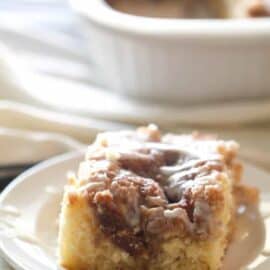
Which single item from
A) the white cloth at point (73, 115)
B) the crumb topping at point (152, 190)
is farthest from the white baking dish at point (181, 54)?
the crumb topping at point (152, 190)

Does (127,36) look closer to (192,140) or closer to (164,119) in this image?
(164,119)

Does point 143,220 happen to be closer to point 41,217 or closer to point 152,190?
point 152,190

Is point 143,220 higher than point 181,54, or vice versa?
point 181,54

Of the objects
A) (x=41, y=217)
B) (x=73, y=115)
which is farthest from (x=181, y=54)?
(x=41, y=217)

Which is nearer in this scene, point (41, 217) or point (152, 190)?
point (152, 190)

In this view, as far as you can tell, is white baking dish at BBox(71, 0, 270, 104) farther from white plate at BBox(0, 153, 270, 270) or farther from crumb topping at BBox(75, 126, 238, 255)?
crumb topping at BBox(75, 126, 238, 255)

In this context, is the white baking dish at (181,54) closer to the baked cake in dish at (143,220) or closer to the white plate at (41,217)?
the white plate at (41,217)

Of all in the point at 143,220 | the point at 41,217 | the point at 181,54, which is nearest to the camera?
the point at 143,220
